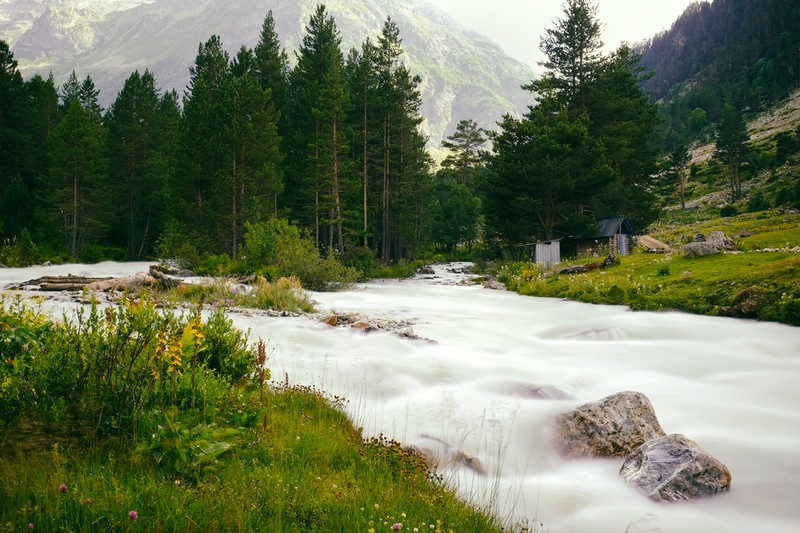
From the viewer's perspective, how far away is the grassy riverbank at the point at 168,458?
113 inches

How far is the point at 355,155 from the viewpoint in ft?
167

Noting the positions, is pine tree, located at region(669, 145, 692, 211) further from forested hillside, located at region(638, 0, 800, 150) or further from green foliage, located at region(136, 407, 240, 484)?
green foliage, located at region(136, 407, 240, 484)

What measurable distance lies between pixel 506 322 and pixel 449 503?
13.2m

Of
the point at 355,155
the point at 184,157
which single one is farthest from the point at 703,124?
the point at 184,157

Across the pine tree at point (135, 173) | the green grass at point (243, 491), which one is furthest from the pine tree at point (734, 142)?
the green grass at point (243, 491)

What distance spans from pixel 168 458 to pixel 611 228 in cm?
3976

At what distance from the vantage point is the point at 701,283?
705 inches

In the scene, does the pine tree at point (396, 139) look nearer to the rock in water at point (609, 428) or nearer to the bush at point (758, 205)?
the bush at point (758, 205)

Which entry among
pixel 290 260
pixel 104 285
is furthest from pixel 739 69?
pixel 104 285

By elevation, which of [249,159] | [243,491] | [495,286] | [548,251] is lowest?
[243,491]

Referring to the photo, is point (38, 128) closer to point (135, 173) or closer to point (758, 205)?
point (135, 173)

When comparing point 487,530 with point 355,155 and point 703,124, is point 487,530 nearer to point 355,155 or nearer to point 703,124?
point 355,155

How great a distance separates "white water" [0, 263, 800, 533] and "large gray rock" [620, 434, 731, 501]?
0.41ft

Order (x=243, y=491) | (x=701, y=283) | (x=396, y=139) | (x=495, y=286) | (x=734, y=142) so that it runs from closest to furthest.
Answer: (x=243, y=491)
(x=701, y=283)
(x=495, y=286)
(x=396, y=139)
(x=734, y=142)
